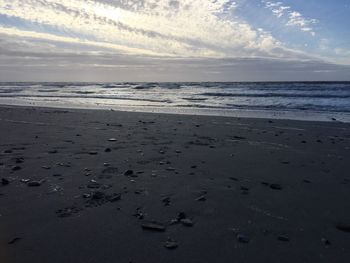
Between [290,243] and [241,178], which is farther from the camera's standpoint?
[241,178]

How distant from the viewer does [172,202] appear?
4008 millimetres

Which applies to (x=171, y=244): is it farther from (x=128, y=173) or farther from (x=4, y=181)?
(x=4, y=181)

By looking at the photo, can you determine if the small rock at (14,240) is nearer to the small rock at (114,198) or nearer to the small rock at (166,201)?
the small rock at (114,198)

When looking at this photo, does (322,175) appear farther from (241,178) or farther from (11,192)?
(11,192)

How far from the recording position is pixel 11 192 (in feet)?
13.9

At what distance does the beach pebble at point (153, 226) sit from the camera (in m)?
3.28

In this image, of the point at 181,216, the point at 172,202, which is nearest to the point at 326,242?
the point at 181,216

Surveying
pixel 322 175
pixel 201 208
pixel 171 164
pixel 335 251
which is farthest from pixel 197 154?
pixel 335 251

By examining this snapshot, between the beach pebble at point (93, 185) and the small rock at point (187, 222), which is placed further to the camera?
the beach pebble at point (93, 185)

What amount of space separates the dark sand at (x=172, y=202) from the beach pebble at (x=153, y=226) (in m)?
0.01

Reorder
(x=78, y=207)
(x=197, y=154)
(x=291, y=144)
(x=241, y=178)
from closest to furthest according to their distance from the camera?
(x=78, y=207) → (x=241, y=178) → (x=197, y=154) → (x=291, y=144)

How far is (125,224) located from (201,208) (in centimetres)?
94

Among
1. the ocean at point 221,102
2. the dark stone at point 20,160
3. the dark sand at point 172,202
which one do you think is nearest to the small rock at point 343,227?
the dark sand at point 172,202

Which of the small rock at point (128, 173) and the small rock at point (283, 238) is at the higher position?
the small rock at point (128, 173)
